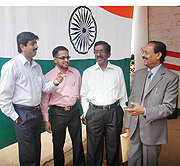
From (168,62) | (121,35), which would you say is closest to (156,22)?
(168,62)

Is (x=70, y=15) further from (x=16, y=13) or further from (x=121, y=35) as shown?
(x=121, y=35)

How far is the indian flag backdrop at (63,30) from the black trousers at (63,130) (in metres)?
0.44

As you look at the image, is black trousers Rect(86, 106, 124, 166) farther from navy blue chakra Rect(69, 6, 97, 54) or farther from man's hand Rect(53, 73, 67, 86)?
navy blue chakra Rect(69, 6, 97, 54)

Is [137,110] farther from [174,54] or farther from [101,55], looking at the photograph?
[174,54]

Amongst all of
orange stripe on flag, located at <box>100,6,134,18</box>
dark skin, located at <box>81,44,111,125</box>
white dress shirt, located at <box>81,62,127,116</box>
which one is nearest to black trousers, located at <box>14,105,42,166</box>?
white dress shirt, located at <box>81,62,127,116</box>

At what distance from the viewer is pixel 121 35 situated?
116 inches

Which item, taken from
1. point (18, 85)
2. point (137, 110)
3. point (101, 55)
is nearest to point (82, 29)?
point (101, 55)

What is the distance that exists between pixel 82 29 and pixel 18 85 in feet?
3.40

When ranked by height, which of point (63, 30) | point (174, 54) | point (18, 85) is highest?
point (63, 30)

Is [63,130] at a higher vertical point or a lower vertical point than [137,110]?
lower

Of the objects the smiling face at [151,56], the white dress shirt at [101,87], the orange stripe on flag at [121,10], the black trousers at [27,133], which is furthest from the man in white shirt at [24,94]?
the orange stripe on flag at [121,10]

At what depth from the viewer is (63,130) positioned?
2.10 meters

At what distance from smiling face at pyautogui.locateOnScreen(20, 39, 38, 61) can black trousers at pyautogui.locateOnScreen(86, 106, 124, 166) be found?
88 centimetres

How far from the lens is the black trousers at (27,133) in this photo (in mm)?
1745
